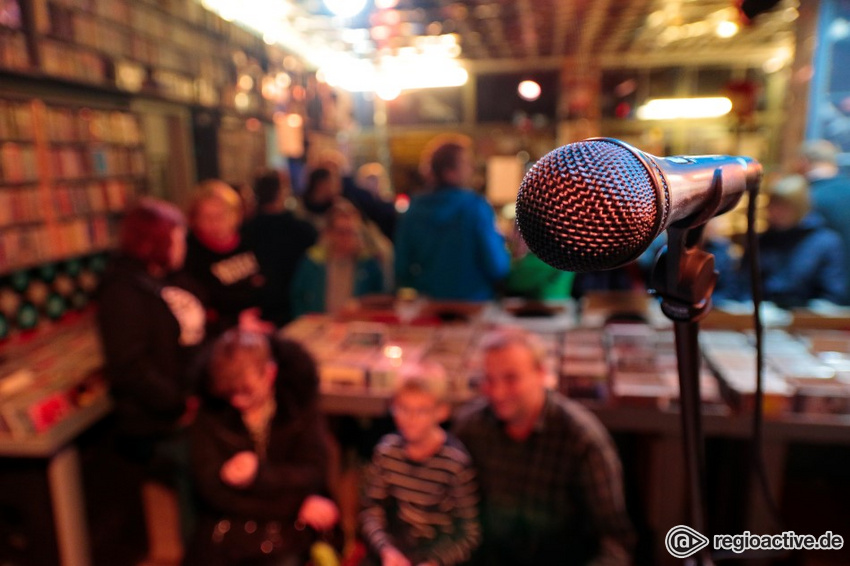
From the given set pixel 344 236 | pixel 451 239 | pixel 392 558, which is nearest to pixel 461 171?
pixel 451 239

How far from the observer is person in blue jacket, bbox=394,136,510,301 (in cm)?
311

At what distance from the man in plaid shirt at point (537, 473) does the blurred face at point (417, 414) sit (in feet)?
0.67

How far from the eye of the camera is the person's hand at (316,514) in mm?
2291

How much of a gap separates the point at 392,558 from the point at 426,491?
0.81 feet

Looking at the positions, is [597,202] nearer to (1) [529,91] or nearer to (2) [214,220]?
(2) [214,220]

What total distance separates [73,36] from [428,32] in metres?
4.47

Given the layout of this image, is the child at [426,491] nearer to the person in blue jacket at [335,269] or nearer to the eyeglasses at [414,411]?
the eyeglasses at [414,411]

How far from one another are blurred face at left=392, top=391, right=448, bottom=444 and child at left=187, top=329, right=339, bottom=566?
0.42 meters

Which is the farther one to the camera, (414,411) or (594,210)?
(414,411)

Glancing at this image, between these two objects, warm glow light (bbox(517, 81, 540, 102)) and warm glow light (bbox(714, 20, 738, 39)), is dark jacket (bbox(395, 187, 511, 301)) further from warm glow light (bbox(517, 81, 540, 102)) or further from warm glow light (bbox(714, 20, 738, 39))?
warm glow light (bbox(517, 81, 540, 102))

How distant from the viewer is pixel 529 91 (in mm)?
9898

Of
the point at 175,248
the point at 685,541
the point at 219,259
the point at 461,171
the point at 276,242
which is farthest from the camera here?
the point at 276,242

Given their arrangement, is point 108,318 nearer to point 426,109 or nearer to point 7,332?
point 7,332

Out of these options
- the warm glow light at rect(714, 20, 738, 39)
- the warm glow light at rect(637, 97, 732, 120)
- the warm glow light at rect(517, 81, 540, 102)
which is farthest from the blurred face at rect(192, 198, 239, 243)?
the warm glow light at rect(637, 97, 732, 120)
